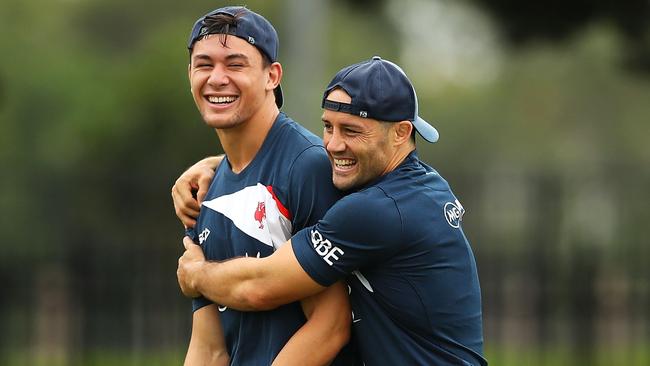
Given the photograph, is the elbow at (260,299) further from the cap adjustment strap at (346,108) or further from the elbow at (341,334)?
the cap adjustment strap at (346,108)

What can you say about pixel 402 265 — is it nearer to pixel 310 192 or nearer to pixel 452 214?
pixel 452 214

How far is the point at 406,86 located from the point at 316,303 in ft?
3.26

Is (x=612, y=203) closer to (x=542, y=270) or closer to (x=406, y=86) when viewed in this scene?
(x=542, y=270)

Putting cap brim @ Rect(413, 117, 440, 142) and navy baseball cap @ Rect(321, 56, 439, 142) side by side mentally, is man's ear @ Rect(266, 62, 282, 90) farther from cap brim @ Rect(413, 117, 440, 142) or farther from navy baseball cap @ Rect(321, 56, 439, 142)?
cap brim @ Rect(413, 117, 440, 142)

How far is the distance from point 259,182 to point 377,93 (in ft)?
2.22

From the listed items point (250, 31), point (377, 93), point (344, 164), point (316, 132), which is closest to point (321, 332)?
point (344, 164)

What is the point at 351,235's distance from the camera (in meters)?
5.04

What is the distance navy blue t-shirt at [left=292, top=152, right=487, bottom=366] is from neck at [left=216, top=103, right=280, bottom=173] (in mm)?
592

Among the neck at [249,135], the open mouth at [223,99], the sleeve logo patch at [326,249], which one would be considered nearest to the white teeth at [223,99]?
the open mouth at [223,99]

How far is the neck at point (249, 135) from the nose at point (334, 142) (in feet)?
1.40

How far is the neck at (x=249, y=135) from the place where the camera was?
5484mm

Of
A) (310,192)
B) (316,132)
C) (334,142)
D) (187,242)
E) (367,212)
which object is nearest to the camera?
(367,212)

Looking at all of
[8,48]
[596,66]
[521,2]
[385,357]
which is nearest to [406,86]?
[385,357]

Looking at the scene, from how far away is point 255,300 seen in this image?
516cm
